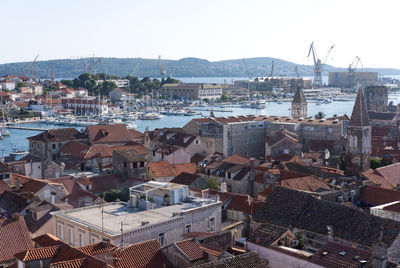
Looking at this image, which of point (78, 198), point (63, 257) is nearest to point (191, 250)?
point (63, 257)

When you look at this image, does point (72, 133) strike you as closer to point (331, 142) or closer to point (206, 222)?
point (331, 142)

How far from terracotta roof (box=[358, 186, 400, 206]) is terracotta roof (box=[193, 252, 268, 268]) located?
812 centimetres

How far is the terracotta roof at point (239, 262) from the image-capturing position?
7.44 meters

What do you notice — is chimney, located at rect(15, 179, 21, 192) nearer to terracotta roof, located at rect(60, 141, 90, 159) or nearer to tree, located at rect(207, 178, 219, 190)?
tree, located at rect(207, 178, 219, 190)

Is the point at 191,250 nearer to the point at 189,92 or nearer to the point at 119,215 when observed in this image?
the point at 119,215

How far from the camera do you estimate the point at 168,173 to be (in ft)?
65.3

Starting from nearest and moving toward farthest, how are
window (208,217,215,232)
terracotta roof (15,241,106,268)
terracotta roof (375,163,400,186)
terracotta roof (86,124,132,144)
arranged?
terracotta roof (15,241,106,268) → window (208,217,215,232) → terracotta roof (375,163,400,186) → terracotta roof (86,124,132,144)

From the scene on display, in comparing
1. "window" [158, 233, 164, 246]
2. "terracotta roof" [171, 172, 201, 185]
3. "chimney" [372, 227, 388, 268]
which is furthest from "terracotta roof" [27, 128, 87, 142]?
"chimney" [372, 227, 388, 268]

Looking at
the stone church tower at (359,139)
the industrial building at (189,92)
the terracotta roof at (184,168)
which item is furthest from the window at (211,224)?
the industrial building at (189,92)

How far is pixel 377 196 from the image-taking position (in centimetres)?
1538

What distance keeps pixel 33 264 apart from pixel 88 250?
91cm

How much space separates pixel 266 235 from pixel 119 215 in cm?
323

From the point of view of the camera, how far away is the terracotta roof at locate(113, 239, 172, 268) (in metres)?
8.07

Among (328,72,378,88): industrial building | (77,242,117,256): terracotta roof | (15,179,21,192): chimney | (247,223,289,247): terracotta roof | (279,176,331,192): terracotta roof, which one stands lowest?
(15,179,21,192): chimney
